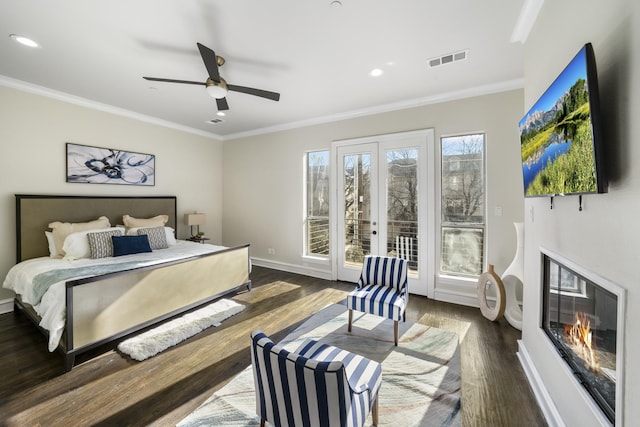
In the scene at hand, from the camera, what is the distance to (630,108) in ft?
3.41

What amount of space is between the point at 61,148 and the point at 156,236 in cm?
173

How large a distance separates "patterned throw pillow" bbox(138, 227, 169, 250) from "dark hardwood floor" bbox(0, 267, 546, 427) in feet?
5.02

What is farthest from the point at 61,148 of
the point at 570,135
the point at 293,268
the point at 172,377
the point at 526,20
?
the point at 526,20

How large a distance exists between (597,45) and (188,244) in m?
5.00

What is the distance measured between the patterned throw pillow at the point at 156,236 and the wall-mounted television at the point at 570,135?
4640 millimetres

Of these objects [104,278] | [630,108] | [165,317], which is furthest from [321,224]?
[630,108]

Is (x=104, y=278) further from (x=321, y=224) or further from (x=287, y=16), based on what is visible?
(x=321, y=224)

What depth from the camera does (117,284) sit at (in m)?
2.55

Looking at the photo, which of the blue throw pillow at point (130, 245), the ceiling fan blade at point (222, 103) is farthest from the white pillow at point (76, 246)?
the ceiling fan blade at point (222, 103)

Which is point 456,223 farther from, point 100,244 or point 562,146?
point 100,244

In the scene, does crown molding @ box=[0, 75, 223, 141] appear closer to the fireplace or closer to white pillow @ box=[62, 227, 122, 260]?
white pillow @ box=[62, 227, 122, 260]

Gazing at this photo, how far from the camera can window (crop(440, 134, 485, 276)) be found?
3.59m

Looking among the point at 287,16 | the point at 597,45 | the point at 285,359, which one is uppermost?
the point at 287,16

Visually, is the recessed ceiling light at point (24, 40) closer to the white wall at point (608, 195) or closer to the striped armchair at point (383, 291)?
the striped armchair at point (383, 291)
